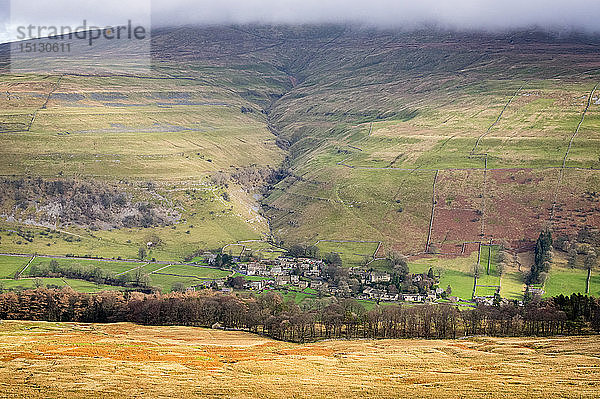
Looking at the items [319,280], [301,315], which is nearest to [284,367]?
[301,315]

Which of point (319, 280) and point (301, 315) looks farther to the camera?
point (319, 280)

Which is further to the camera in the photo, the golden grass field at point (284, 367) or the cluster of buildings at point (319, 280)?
the cluster of buildings at point (319, 280)

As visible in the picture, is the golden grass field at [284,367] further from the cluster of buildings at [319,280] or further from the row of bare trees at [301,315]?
the cluster of buildings at [319,280]

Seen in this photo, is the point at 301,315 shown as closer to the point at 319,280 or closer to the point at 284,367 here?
the point at 284,367

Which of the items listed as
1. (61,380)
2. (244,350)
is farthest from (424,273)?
(61,380)

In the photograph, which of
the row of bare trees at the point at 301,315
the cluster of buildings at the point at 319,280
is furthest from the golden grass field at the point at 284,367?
the cluster of buildings at the point at 319,280

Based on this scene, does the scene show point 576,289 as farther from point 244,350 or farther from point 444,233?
point 244,350
